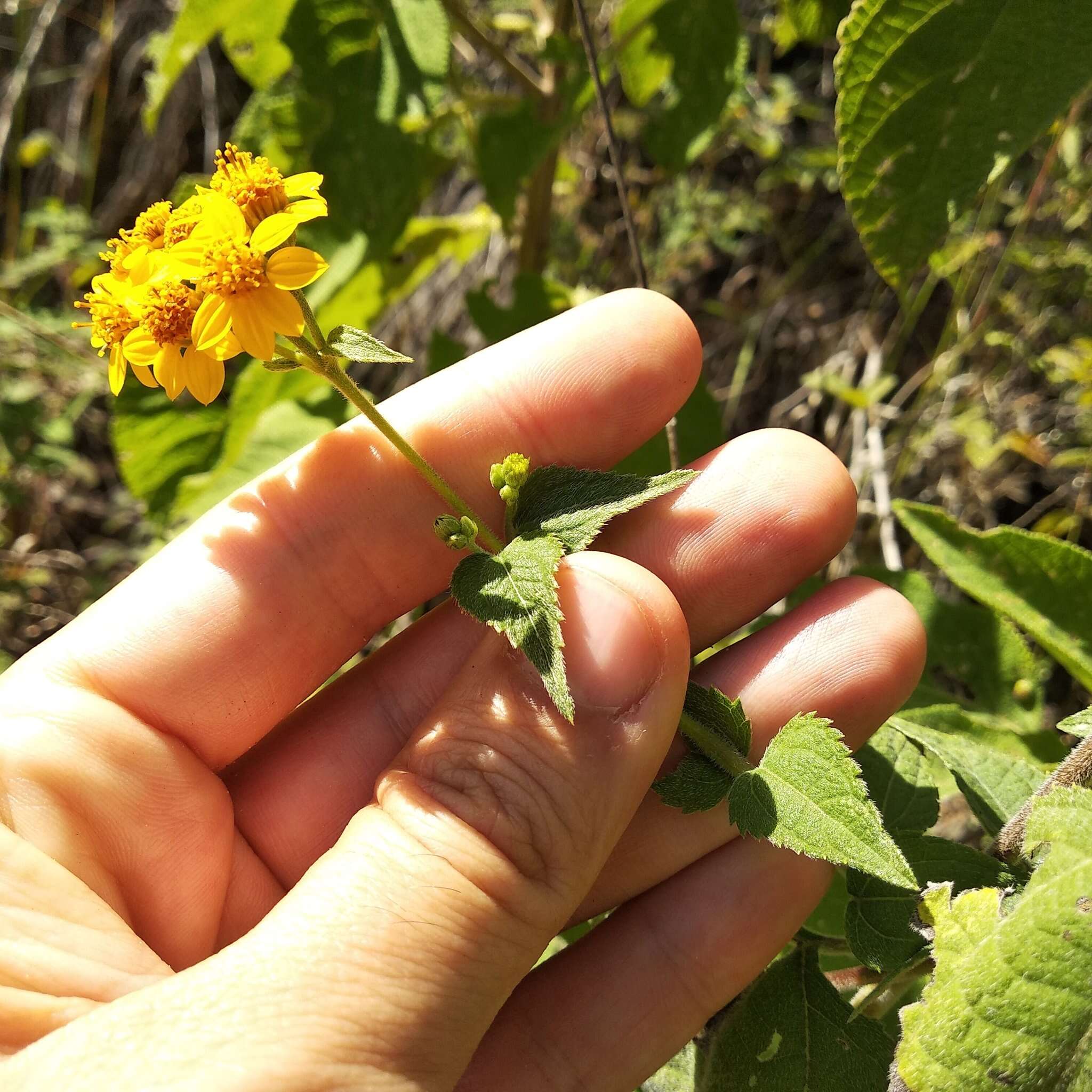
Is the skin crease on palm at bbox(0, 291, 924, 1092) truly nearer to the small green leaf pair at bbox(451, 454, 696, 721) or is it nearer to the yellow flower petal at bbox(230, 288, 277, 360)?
the small green leaf pair at bbox(451, 454, 696, 721)

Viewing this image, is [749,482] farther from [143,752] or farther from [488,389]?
[143,752]

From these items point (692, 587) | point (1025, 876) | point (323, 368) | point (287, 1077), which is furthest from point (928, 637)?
point (287, 1077)

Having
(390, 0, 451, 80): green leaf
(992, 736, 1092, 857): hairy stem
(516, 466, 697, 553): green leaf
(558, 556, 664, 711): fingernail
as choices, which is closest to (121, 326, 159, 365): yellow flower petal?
(516, 466, 697, 553): green leaf

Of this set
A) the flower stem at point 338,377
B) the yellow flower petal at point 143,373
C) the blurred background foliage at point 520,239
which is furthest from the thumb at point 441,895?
the blurred background foliage at point 520,239

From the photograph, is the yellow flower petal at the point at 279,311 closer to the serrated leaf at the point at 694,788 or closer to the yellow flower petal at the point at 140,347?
the yellow flower petal at the point at 140,347

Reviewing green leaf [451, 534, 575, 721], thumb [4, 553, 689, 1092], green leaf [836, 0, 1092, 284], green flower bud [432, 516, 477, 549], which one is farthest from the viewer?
green flower bud [432, 516, 477, 549]

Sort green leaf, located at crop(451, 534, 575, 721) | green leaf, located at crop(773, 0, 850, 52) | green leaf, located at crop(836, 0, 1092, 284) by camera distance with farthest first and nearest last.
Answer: green leaf, located at crop(773, 0, 850, 52) → green leaf, located at crop(836, 0, 1092, 284) → green leaf, located at crop(451, 534, 575, 721)

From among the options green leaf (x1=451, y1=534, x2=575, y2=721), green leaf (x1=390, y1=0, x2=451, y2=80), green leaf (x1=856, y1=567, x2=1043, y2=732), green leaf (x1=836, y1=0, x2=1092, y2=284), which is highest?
green leaf (x1=390, y1=0, x2=451, y2=80)
